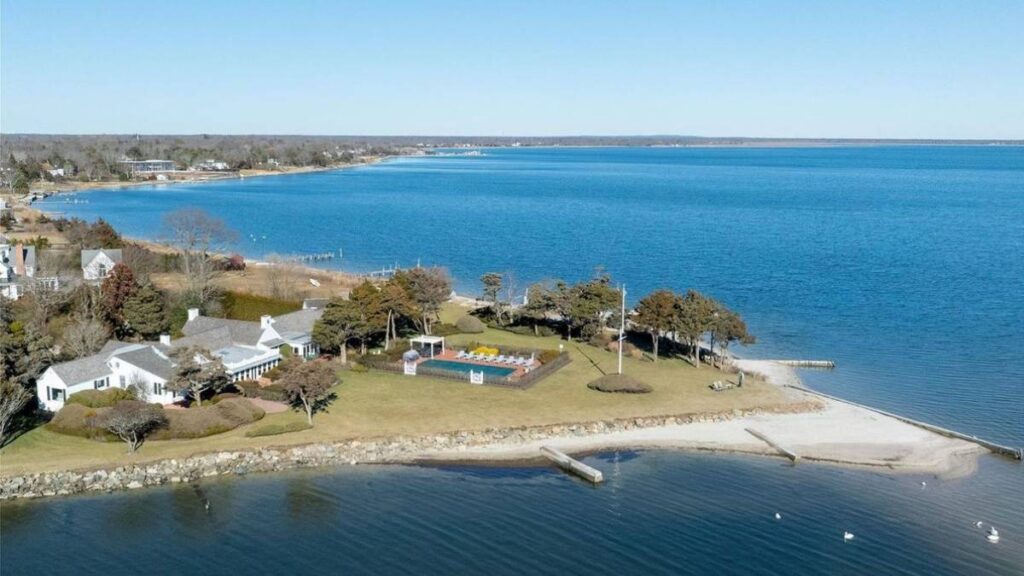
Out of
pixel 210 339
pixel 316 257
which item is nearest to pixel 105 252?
pixel 316 257

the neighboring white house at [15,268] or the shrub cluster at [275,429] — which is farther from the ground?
the neighboring white house at [15,268]

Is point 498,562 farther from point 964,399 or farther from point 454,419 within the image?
point 964,399

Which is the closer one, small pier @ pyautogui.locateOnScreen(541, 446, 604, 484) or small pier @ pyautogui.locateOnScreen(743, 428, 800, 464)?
small pier @ pyautogui.locateOnScreen(541, 446, 604, 484)

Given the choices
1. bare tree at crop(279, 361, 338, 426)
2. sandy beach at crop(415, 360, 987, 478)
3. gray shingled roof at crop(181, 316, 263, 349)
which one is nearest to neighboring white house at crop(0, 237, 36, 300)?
gray shingled roof at crop(181, 316, 263, 349)

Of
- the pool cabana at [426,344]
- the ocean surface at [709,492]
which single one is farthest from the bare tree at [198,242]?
the pool cabana at [426,344]

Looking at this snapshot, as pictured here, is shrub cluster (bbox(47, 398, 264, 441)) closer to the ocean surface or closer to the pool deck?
the ocean surface

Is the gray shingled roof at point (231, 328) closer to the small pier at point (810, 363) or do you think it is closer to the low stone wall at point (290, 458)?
the low stone wall at point (290, 458)

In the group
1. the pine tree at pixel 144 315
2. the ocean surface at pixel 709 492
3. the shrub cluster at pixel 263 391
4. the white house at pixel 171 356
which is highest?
the pine tree at pixel 144 315
